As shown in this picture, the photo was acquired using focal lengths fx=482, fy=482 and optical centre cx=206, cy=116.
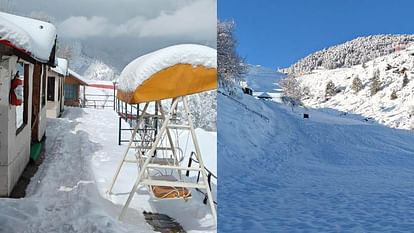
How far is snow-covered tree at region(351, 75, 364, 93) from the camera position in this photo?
2.58m

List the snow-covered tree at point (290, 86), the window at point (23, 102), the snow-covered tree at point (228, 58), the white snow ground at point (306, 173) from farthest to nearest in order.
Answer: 1. the window at point (23, 102)
2. the snow-covered tree at point (290, 86)
3. the white snow ground at point (306, 173)
4. the snow-covered tree at point (228, 58)

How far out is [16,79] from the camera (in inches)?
102

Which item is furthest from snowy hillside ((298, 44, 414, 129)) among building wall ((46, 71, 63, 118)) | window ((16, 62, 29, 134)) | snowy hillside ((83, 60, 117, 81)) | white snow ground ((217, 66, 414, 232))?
building wall ((46, 71, 63, 118))

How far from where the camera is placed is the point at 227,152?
207 cm

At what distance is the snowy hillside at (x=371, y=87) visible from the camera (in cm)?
256

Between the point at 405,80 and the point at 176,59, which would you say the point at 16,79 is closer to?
the point at 176,59

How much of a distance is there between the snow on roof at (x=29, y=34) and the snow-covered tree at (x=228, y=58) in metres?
0.78

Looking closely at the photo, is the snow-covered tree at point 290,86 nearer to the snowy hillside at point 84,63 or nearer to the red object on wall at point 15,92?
the snowy hillside at point 84,63

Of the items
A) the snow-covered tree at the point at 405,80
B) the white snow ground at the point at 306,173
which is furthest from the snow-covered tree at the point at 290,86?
the snow-covered tree at the point at 405,80

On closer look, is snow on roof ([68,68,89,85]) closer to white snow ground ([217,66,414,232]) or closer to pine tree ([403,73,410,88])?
white snow ground ([217,66,414,232])

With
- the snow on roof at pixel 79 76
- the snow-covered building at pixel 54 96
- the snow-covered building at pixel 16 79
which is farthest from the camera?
the snow-covered building at pixel 54 96

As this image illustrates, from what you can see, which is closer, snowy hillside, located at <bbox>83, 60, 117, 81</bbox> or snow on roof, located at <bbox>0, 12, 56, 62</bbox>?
snow on roof, located at <bbox>0, 12, 56, 62</bbox>

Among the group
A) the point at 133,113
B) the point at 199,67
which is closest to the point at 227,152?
the point at 199,67

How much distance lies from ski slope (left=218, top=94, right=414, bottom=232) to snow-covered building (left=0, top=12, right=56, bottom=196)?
84cm
